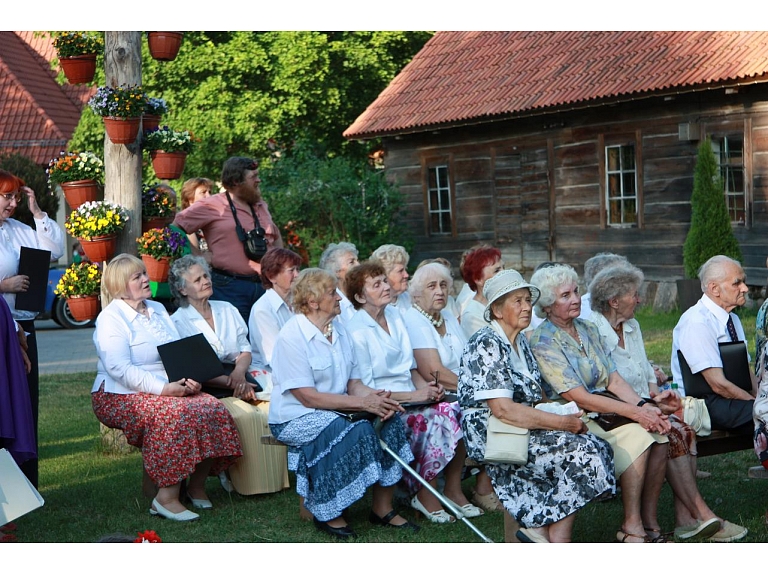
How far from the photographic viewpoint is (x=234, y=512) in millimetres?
6168

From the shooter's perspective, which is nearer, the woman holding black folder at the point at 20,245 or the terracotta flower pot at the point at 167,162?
the woman holding black folder at the point at 20,245

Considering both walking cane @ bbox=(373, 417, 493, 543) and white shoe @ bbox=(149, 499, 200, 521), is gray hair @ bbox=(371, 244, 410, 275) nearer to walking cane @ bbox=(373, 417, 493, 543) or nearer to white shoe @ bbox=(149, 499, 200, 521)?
walking cane @ bbox=(373, 417, 493, 543)

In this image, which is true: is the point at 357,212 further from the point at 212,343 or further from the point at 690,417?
the point at 690,417

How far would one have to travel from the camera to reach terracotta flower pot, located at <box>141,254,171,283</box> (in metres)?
7.34

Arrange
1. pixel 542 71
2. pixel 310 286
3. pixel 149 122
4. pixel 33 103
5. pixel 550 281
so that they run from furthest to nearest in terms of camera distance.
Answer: pixel 33 103, pixel 542 71, pixel 149 122, pixel 310 286, pixel 550 281

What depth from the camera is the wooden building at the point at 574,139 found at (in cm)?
1450

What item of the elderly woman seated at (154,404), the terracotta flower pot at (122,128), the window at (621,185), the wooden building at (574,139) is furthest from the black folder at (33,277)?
the window at (621,185)

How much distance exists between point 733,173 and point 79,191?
1049 cm

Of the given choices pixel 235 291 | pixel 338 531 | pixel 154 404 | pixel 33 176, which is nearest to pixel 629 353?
pixel 338 531

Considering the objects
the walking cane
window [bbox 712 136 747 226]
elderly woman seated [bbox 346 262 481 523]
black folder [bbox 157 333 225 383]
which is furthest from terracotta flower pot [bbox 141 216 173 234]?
window [bbox 712 136 747 226]

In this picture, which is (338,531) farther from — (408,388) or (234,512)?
(408,388)

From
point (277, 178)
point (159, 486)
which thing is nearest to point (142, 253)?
point (159, 486)

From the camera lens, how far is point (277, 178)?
20547mm

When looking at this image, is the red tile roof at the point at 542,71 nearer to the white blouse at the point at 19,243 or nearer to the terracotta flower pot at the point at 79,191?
the terracotta flower pot at the point at 79,191
